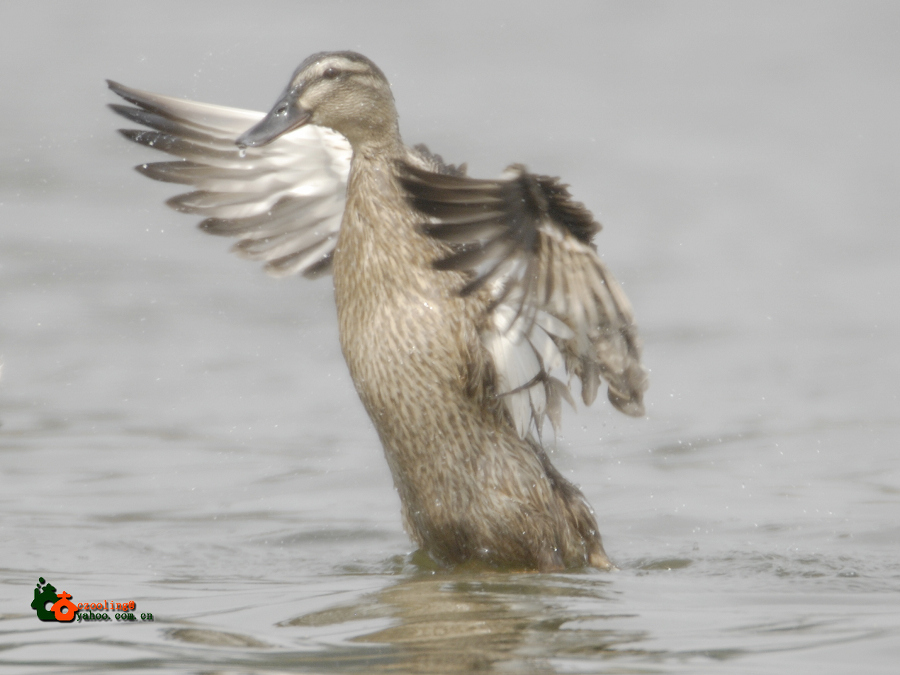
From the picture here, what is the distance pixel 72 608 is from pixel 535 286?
2329mm

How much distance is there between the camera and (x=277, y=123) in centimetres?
649

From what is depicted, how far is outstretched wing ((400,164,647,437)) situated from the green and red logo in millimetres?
1824

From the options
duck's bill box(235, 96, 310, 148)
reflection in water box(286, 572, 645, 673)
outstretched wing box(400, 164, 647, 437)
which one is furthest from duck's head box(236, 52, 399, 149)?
reflection in water box(286, 572, 645, 673)

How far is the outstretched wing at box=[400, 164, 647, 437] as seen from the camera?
579 centimetres

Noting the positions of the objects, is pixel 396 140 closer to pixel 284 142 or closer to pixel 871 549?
pixel 284 142

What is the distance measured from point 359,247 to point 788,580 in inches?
98.5

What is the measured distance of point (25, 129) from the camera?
16828mm

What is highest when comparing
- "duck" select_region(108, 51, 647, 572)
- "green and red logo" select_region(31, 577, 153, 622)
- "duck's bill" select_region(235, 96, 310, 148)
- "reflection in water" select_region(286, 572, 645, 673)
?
"duck's bill" select_region(235, 96, 310, 148)

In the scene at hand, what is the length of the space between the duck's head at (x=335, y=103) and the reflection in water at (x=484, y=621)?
83.5 inches

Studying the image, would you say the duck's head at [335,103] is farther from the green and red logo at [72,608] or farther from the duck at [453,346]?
the green and red logo at [72,608]

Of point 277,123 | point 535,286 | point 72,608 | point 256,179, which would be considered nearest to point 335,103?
point 277,123

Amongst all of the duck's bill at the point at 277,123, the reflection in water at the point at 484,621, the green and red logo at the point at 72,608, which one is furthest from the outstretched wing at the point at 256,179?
the green and red logo at the point at 72,608

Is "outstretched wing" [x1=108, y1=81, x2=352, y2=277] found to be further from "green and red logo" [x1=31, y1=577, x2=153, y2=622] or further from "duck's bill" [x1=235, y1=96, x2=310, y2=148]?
"green and red logo" [x1=31, y1=577, x2=153, y2=622]

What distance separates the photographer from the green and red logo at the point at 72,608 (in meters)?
5.31
